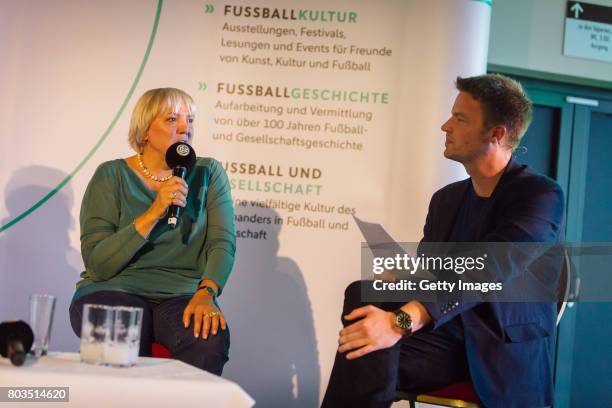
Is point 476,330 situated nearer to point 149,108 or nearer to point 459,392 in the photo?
point 459,392

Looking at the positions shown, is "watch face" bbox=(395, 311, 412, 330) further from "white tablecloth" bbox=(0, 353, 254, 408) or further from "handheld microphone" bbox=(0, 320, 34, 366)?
"handheld microphone" bbox=(0, 320, 34, 366)

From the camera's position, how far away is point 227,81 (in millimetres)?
3926

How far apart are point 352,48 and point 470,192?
4.13ft

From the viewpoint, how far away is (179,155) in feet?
9.77

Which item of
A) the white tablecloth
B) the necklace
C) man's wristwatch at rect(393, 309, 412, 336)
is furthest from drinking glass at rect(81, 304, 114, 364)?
the necklace

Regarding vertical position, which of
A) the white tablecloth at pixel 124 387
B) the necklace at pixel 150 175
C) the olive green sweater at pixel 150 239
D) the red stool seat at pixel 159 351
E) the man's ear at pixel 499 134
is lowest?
the red stool seat at pixel 159 351

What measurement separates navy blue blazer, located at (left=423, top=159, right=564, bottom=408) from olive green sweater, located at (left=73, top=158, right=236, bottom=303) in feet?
3.12

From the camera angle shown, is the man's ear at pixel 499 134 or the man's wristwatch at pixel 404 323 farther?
the man's ear at pixel 499 134

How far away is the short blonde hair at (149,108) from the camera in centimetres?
315

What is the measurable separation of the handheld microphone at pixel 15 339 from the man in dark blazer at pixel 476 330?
33.2 inches

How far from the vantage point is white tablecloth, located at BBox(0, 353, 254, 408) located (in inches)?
68.8

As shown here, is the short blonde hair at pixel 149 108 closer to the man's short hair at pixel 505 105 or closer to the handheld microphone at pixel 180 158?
the handheld microphone at pixel 180 158

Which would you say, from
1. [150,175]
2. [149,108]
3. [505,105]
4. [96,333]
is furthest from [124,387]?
[505,105]

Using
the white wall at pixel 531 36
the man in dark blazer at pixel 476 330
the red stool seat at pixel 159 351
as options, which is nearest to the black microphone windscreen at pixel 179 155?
the red stool seat at pixel 159 351
